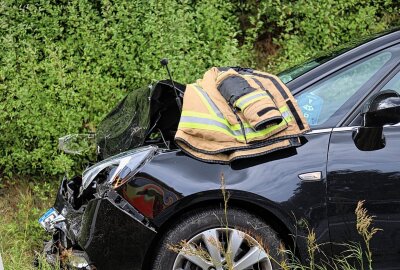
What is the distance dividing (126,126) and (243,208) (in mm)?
1115

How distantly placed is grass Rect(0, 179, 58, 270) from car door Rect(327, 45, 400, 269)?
2.19 metres

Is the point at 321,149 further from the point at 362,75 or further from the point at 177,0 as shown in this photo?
the point at 177,0

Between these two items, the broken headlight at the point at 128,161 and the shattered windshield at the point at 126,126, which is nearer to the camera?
the broken headlight at the point at 128,161

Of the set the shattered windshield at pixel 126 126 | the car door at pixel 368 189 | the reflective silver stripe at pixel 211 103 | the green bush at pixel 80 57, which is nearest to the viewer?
the car door at pixel 368 189

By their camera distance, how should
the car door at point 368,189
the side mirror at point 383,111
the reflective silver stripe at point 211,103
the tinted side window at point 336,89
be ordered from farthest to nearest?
the tinted side window at point 336,89 < the reflective silver stripe at point 211,103 < the car door at point 368,189 < the side mirror at point 383,111

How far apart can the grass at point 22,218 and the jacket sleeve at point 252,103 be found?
1.92 metres

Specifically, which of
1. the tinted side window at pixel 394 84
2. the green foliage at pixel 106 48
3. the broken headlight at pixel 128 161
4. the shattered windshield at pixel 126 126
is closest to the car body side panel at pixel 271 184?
the broken headlight at pixel 128 161

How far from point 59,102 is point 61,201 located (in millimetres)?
1884

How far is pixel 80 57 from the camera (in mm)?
6617

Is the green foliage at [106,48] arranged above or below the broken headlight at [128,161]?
above

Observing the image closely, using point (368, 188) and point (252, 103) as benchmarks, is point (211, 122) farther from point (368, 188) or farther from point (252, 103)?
point (368, 188)

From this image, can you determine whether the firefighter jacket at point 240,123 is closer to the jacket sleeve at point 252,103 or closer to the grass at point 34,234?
the jacket sleeve at point 252,103

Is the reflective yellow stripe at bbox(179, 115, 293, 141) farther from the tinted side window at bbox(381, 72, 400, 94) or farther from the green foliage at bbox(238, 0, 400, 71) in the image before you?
the green foliage at bbox(238, 0, 400, 71)

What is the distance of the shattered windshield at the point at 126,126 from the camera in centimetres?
420
